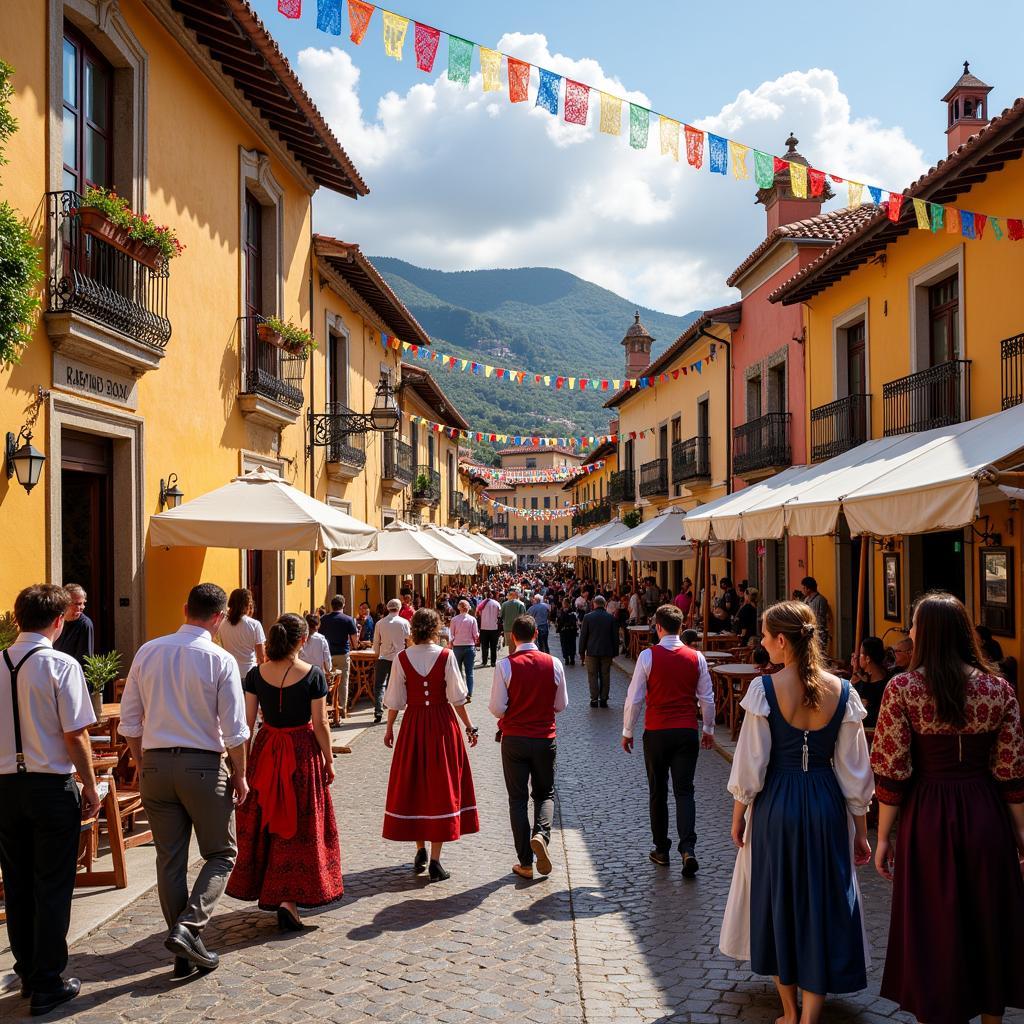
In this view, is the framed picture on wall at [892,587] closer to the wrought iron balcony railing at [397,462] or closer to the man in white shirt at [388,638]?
the man in white shirt at [388,638]

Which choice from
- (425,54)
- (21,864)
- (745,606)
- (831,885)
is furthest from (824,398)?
(21,864)

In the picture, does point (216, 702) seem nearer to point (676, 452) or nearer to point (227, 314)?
point (227, 314)

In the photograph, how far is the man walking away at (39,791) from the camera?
14.3 ft

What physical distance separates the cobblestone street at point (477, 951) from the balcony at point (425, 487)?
1997cm

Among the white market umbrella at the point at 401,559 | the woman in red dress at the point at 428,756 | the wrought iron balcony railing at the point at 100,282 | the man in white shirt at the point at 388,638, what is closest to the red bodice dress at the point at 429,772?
the woman in red dress at the point at 428,756

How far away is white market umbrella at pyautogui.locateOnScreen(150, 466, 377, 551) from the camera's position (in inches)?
360

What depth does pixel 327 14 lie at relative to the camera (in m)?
6.57

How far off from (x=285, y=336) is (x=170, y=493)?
12.6 ft

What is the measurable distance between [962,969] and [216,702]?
11.4 feet

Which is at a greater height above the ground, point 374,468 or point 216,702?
point 374,468

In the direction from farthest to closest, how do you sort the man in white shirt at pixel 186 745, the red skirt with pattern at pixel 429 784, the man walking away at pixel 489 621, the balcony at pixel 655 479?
the balcony at pixel 655 479 < the man walking away at pixel 489 621 < the red skirt with pattern at pixel 429 784 < the man in white shirt at pixel 186 745

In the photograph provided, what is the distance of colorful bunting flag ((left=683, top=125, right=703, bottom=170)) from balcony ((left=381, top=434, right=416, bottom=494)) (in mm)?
13803

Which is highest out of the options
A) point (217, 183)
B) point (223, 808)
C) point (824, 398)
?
point (217, 183)

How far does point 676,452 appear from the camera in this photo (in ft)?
87.5
